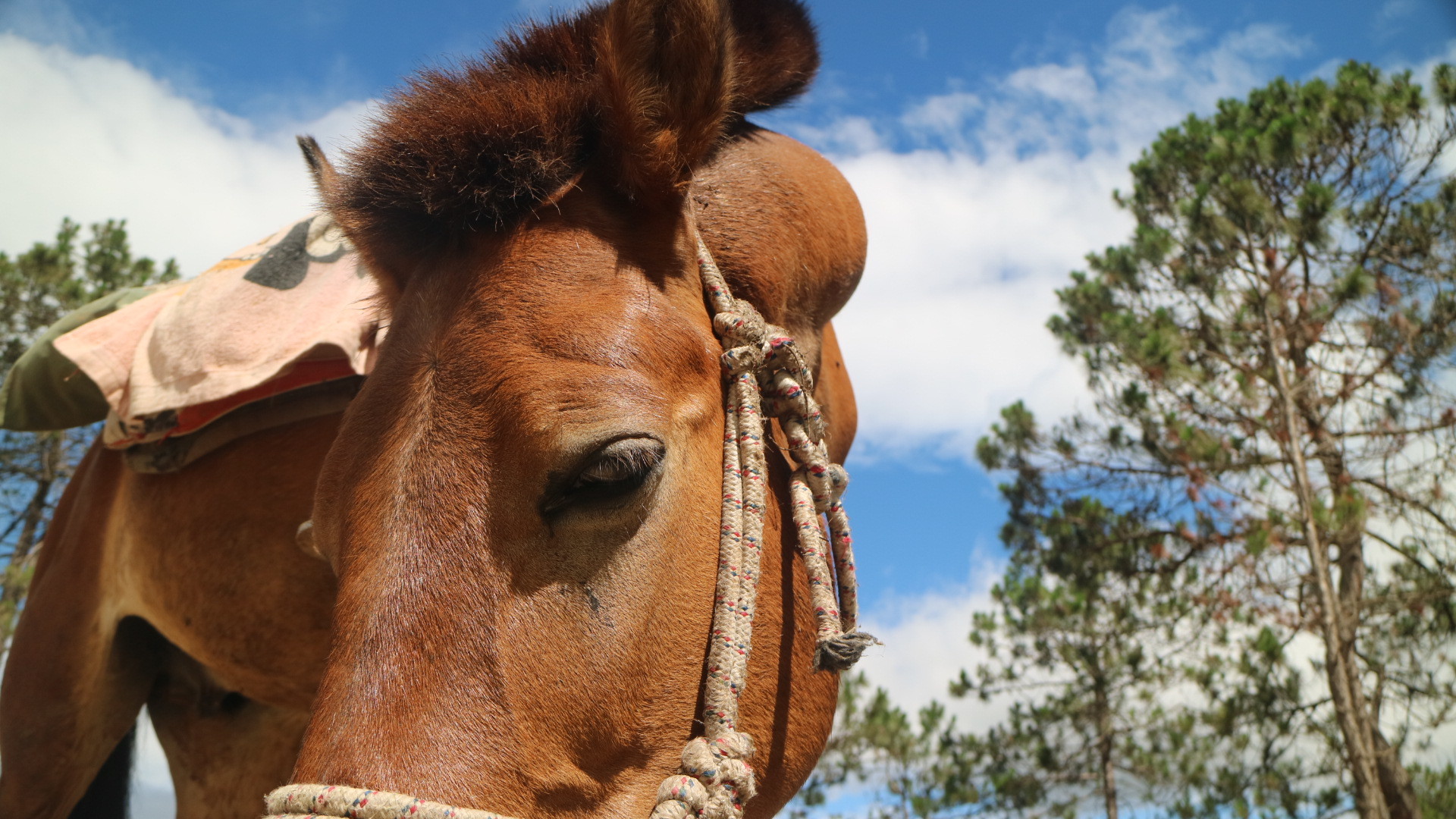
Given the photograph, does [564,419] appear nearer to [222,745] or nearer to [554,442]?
[554,442]

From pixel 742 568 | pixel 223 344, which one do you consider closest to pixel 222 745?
pixel 223 344

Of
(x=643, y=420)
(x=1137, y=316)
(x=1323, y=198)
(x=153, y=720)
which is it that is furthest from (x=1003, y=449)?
(x=643, y=420)

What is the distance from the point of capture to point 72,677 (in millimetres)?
3246

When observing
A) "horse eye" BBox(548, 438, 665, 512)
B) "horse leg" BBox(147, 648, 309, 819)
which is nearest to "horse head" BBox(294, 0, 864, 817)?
"horse eye" BBox(548, 438, 665, 512)

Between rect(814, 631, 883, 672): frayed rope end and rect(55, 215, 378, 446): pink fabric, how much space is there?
138cm

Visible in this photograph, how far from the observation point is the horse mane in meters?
1.77

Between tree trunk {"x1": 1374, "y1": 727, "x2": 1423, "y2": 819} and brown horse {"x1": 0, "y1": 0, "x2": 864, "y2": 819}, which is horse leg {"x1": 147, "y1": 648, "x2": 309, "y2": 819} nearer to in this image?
brown horse {"x1": 0, "y1": 0, "x2": 864, "y2": 819}

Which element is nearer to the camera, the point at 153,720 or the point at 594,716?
the point at 594,716

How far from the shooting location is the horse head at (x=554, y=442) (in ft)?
4.38

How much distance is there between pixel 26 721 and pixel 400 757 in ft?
9.31

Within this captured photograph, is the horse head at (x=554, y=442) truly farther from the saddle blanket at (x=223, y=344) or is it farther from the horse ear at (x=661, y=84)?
the saddle blanket at (x=223, y=344)

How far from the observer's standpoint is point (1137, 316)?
1161 centimetres

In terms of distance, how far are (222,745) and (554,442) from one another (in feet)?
8.86

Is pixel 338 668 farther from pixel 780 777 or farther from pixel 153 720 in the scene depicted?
pixel 153 720
